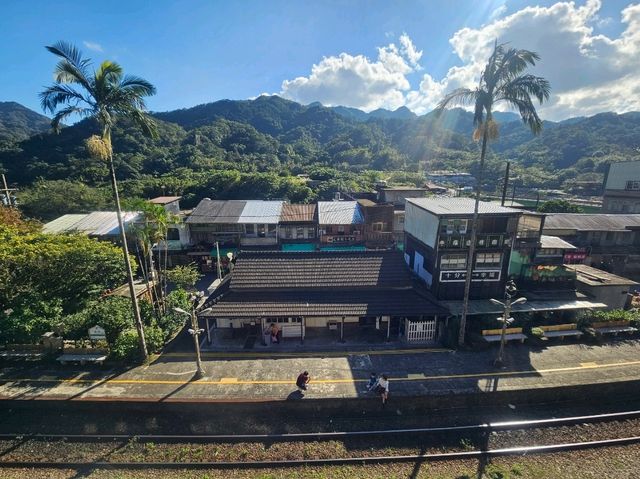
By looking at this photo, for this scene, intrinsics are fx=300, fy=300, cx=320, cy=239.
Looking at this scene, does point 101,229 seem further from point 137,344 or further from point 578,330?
point 578,330

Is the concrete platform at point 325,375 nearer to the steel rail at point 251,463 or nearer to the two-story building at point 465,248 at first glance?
the steel rail at point 251,463

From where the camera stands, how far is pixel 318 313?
64.8 feet

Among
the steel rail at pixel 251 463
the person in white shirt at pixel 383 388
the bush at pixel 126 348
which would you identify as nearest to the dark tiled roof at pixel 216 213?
the bush at pixel 126 348

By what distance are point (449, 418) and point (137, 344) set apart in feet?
59.9

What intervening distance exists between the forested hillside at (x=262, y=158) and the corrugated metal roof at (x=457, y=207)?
16.0ft

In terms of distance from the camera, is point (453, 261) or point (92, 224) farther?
point (92, 224)

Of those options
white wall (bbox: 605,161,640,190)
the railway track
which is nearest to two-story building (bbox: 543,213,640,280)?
white wall (bbox: 605,161,640,190)

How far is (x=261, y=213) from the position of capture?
3581 centimetres

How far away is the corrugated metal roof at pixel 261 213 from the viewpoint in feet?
112

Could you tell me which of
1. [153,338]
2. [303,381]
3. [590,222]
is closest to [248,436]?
[303,381]

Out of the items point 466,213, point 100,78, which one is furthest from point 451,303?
point 100,78

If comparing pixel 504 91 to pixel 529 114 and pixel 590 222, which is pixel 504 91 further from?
pixel 590 222

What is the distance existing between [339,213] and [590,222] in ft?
93.4

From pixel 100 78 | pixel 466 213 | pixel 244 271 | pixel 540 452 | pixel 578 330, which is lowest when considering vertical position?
pixel 540 452
